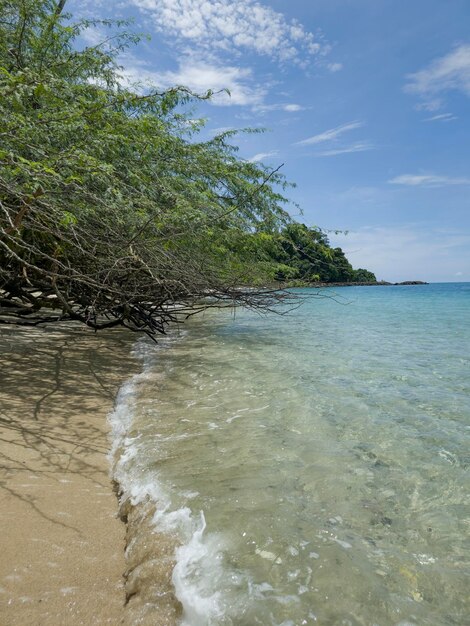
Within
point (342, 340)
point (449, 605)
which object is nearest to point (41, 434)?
point (449, 605)

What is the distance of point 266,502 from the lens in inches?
108

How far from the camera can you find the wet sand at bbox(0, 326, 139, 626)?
1875 millimetres

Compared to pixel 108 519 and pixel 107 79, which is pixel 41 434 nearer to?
pixel 108 519

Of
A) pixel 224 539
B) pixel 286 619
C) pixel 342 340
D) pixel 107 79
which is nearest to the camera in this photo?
pixel 286 619

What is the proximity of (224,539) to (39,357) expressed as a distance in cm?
517

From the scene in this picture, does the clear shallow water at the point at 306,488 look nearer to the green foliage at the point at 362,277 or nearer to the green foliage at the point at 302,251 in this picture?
the green foliage at the point at 302,251

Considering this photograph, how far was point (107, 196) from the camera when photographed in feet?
16.7

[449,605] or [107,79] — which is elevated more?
[107,79]

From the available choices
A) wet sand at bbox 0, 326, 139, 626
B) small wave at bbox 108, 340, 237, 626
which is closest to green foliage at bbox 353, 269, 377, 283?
wet sand at bbox 0, 326, 139, 626

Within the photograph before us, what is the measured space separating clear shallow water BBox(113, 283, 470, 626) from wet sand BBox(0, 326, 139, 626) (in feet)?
0.87

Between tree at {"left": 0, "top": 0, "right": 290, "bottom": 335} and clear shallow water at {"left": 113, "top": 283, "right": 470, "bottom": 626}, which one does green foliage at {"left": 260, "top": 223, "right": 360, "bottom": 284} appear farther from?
clear shallow water at {"left": 113, "top": 283, "right": 470, "bottom": 626}

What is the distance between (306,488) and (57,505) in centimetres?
171

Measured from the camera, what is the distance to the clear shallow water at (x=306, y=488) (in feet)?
6.47

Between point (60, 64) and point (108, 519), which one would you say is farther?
point (60, 64)
